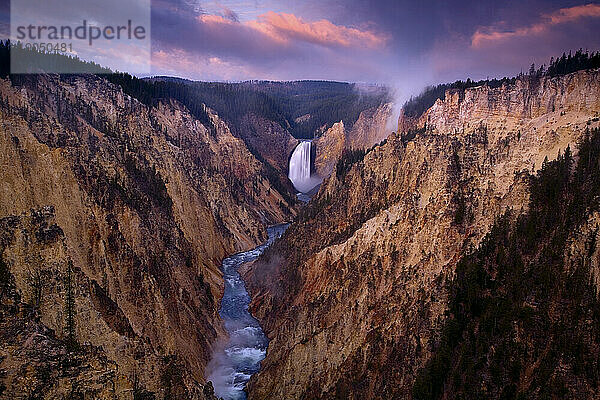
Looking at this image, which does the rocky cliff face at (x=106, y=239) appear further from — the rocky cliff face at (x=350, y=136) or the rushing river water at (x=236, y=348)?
the rocky cliff face at (x=350, y=136)

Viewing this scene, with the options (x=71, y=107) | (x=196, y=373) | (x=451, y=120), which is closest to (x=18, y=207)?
(x=196, y=373)

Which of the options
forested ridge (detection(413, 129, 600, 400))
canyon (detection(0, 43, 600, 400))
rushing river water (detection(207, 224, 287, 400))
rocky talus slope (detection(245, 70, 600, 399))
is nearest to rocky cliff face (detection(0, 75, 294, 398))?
canyon (detection(0, 43, 600, 400))

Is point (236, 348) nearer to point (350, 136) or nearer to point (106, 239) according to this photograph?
point (106, 239)

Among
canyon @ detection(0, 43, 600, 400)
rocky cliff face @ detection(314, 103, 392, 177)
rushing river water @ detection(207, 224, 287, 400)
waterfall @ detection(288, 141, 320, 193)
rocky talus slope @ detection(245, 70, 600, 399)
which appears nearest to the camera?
canyon @ detection(0, 43, 600, 400)

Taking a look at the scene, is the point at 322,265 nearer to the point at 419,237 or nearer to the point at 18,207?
the point at 419,237

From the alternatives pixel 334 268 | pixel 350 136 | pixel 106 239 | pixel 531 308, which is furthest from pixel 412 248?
pixel 350 136

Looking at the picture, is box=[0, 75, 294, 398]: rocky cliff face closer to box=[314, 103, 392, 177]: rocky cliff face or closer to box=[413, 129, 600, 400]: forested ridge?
box=[413, 129, 600, 400]: forested ridge

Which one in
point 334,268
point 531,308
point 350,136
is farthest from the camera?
point 350,136
